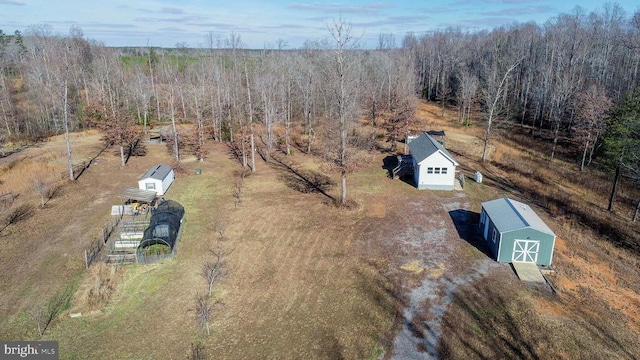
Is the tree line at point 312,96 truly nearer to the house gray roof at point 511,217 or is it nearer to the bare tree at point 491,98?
the bare tree at point 491,98

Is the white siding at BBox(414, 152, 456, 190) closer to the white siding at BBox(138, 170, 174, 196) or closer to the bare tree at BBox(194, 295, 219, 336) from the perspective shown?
the bare tree at BBox(194, 295, 219, 336)

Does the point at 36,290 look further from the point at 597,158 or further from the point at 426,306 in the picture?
the point at 597,158

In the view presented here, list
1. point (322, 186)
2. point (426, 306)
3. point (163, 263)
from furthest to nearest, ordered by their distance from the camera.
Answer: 1. point (322, 186)
2. point (163, 263)
3. point (426, 306)

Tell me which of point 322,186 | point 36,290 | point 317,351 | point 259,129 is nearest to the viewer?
point 317,351

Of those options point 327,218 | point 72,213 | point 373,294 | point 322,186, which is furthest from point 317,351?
point 72,213

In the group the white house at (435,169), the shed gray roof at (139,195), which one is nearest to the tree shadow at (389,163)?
the white house at (435,169)

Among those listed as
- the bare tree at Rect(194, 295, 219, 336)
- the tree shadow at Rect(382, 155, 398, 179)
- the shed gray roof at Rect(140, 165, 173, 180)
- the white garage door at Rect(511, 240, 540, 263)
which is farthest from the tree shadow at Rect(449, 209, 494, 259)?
the shed gray roof at Rect(140, 165, 173, 180)

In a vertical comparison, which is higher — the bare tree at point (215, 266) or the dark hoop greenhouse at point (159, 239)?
the dark hoop greenhouse at point (159, 239)
